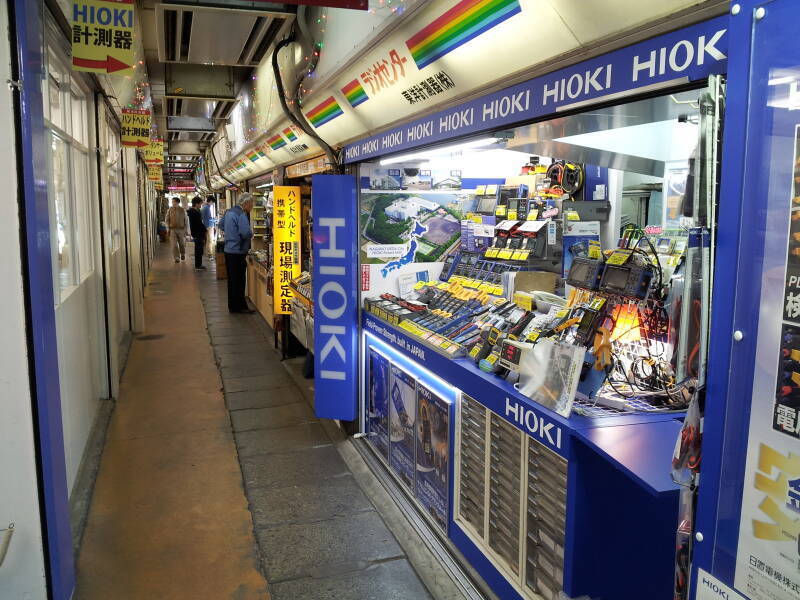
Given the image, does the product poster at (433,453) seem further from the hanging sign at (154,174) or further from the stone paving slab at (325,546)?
the hanging sign at (154,174)

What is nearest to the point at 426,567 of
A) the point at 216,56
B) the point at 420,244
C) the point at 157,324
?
the point at 420,244

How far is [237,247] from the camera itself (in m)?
10.0

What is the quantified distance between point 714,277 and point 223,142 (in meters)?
13.5

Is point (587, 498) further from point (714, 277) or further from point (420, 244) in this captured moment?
point (420, 244)

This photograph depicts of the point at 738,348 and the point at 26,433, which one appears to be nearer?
the point at 738,348

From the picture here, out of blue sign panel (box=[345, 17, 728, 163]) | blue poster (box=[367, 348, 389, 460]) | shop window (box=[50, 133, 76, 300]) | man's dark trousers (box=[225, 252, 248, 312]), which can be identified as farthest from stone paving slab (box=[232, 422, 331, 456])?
man's dark trousers (box=[225, 252, 248, 312])

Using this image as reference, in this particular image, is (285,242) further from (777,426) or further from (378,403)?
(777,426)

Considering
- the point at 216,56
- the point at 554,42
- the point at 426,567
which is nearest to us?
the point at 554,42

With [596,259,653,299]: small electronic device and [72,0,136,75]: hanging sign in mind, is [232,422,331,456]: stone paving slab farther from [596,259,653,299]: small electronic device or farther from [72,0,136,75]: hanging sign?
[596,259,653,299]: small electronic device

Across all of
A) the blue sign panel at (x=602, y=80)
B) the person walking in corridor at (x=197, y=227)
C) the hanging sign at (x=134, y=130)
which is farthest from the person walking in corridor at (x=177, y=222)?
the blue sign panel at (x=602, y=80)

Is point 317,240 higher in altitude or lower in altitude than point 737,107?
lower

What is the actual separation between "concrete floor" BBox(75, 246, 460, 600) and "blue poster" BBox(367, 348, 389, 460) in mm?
228

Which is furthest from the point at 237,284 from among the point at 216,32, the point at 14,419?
the point at 14,419

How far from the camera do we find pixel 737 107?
132 centimetres
